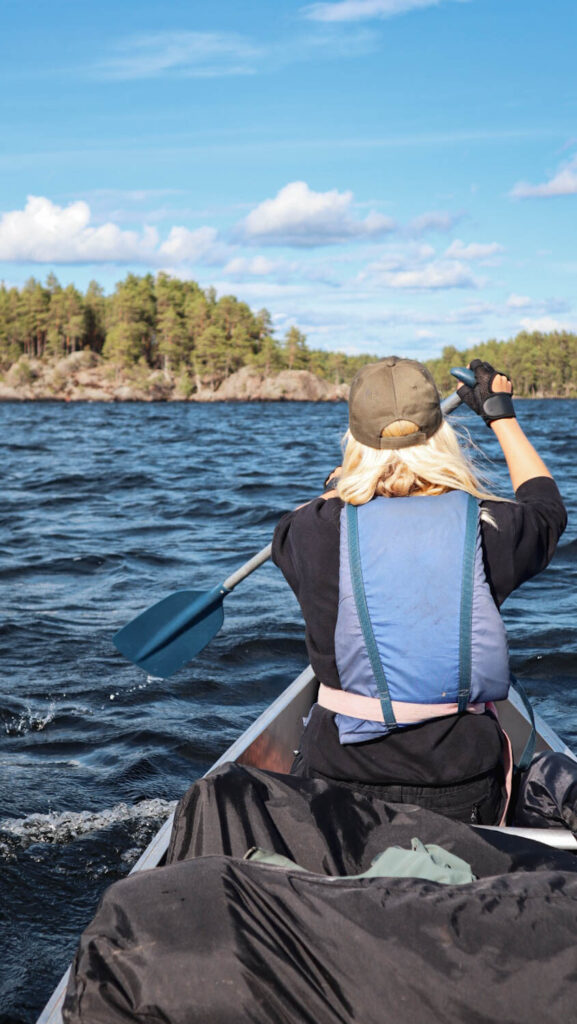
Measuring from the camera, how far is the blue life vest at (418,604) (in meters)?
2.29

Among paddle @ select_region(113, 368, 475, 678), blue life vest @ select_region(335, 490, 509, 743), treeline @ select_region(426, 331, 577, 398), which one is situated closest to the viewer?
blue life vest @ select_region(335, 490, 509, 743)

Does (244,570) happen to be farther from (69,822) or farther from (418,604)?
(418,604)

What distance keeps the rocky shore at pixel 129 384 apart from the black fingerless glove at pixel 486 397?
320 feet

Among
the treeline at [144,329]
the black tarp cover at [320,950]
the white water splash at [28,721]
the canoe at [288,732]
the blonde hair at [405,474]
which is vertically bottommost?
the white water splash at [28,721]

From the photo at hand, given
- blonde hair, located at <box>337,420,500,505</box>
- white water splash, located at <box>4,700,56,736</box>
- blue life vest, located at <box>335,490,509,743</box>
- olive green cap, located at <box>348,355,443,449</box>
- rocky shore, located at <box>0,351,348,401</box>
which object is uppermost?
rocky shore, located at <box>0,351,348,401</box>

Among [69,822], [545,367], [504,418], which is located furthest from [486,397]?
[545,367]

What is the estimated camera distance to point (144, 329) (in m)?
108

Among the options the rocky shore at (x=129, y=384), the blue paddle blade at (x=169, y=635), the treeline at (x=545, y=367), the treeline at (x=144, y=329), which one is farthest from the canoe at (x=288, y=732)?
the treeline at (x=545, y=367)

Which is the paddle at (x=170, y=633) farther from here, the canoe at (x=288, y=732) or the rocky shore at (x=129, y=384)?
the rocky shore at (x=129, y=384)

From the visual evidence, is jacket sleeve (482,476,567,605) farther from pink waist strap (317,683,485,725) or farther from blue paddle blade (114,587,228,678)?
blue paddle blade (114,587,228,678)

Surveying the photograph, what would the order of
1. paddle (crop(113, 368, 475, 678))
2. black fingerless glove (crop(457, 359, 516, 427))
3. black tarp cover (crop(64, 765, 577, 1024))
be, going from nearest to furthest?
black tarp cover (crop(64, 765, 577, 1024)), black fingerless glove (crop(457, 359, 516, 427)), paddle (crop(113, 368, 475, 678))

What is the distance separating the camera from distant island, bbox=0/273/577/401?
10031 centimetres

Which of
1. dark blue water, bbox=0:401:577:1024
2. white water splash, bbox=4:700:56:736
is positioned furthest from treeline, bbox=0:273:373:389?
white water splash, bbox=4:700:56:736

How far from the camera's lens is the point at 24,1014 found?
10.2 ft
